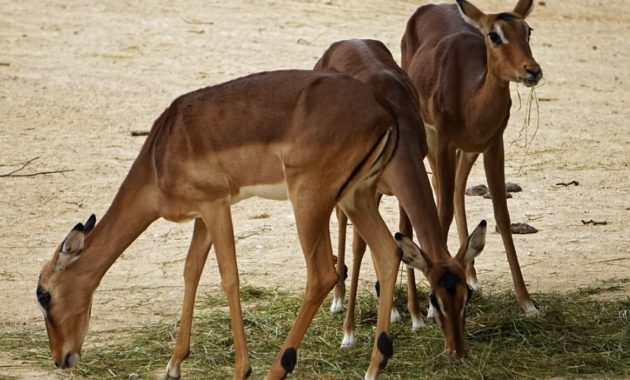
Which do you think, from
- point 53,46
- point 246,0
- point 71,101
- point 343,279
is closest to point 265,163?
point 343,279

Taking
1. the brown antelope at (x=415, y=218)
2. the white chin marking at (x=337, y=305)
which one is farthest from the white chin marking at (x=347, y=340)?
the white chin marking at (x=337, y=305)

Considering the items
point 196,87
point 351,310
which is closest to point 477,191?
point 351,310

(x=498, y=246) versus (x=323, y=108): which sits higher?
(x=323, y=108)

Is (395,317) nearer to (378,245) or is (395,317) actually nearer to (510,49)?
(378,245)

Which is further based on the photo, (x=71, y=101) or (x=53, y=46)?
(x=53, y=46)

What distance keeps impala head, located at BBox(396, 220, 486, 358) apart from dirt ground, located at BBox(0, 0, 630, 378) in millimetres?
2008

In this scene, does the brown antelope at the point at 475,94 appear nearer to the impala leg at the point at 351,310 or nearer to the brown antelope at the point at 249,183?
the impala leg at the point at 351,310

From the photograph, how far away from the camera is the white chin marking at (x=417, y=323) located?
8352 mm

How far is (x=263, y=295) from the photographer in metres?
9.04

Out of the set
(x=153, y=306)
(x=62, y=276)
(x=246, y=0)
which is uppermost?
(x=62, y=276)

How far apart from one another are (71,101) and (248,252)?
14.8 feet

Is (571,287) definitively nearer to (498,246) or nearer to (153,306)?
(498,246)

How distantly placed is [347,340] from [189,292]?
1.04m

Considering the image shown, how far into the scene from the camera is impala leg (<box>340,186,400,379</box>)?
742 centimetres
